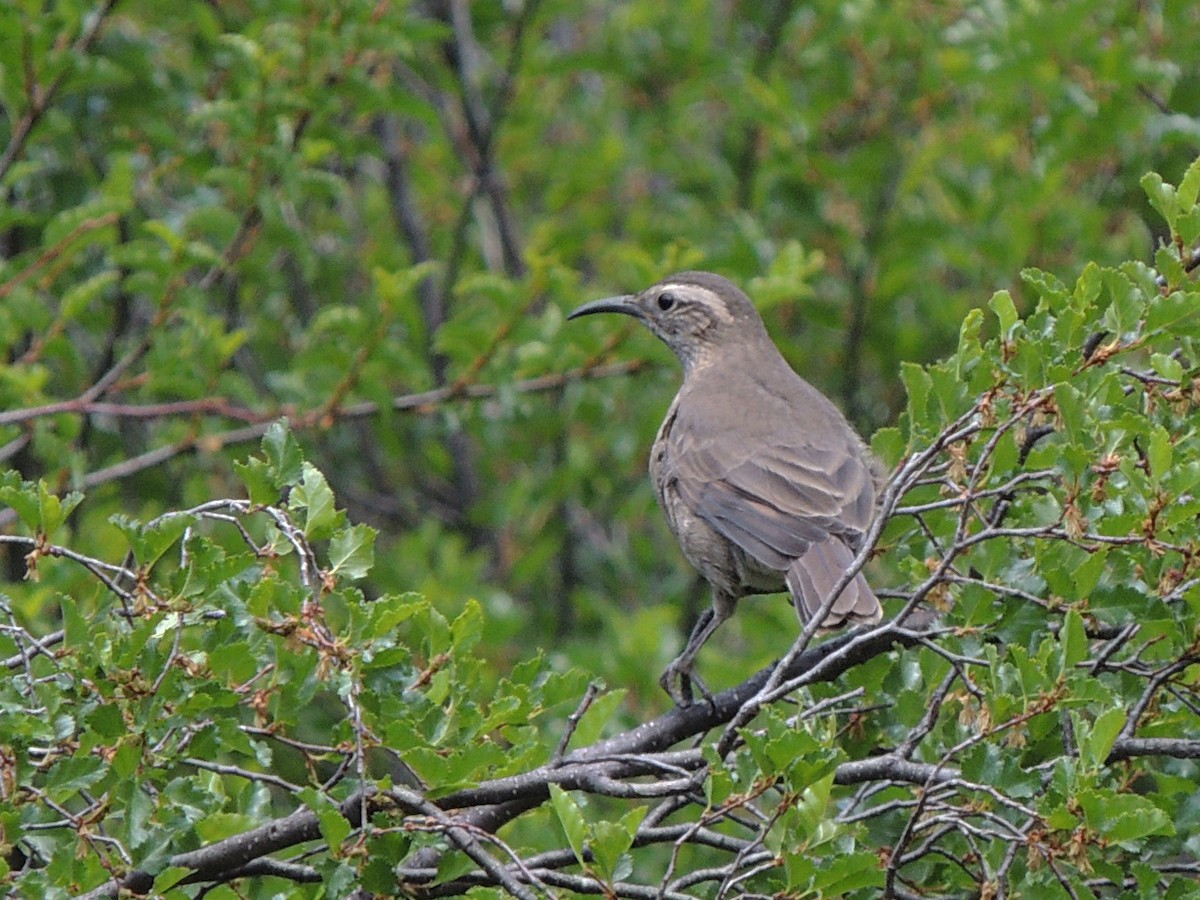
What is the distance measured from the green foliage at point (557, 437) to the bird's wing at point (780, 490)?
1.48 ft

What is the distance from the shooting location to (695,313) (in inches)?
304

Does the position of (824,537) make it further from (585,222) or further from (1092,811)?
(585,222)

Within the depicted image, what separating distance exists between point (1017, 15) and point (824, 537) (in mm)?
4345

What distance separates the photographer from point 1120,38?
9086 millimetres

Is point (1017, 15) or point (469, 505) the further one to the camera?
point (469, 505)

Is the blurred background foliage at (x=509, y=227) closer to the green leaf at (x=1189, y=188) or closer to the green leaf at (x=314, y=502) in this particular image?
the green leaf at (x=314, y=502)

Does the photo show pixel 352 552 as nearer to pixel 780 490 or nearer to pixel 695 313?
pixel 780 490

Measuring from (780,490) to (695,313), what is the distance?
1.84 meters

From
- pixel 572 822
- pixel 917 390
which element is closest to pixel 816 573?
pixel 917 390

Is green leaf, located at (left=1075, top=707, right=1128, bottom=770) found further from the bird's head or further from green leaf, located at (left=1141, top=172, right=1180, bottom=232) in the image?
the bird's head

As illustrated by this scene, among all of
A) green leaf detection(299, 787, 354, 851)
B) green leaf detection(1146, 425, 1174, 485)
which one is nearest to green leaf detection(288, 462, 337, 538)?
green leaf detection(299, 787, 354, 851)

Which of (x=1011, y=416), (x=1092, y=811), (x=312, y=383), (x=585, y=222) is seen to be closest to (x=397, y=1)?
(x=312, y=383)

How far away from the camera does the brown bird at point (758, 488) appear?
5562mm

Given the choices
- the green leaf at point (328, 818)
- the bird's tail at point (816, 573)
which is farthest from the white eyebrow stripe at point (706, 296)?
the green leaf at point (328, 818)
